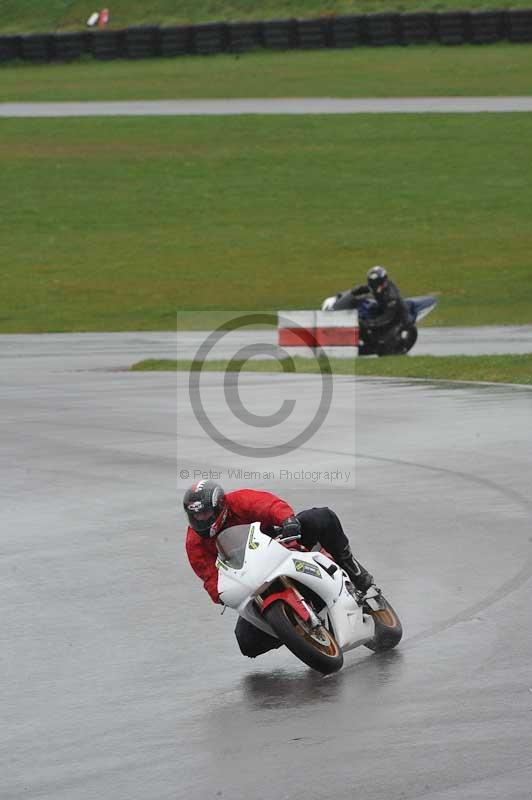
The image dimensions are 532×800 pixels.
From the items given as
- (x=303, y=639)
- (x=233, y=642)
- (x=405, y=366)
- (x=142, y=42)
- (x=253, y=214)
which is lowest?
(x=142, y=42)

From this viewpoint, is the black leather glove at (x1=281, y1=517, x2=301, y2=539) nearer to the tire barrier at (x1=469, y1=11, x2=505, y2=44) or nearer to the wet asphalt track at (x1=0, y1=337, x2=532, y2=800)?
the wet asphalt track at (x1=0, y1=337, x2=532, y2=800)

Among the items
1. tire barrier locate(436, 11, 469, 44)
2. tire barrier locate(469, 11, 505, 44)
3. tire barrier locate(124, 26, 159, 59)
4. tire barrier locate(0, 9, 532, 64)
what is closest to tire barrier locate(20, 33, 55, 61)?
tire barrier locate(0, 9, 532, 64)

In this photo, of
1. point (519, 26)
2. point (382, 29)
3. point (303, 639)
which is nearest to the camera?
point (303, 639)

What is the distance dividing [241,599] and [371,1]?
5435 centimetres

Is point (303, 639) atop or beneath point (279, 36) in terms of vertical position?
atop

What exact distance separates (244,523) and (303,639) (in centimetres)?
A: 75

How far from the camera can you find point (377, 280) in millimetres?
22312

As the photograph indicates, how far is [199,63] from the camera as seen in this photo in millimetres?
54875

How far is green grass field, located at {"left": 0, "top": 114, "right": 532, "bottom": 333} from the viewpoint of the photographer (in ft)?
101

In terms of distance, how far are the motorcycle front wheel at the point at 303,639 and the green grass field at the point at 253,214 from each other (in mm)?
20658

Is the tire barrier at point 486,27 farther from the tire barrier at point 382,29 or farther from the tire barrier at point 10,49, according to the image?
the tire barrier at point 10,49

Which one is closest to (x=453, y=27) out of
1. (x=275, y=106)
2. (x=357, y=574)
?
(x=275, y=106)

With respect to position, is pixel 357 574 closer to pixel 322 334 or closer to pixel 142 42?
pixel 322 334

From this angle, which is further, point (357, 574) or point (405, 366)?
point (405, 366)
